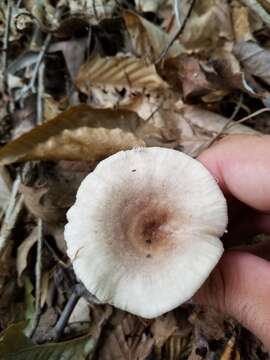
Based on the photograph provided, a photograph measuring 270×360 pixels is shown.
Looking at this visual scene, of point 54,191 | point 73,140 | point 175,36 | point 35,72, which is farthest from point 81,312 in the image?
point 175,36

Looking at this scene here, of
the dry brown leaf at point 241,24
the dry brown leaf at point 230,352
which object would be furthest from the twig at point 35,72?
the dry brown leaf at point 230,352

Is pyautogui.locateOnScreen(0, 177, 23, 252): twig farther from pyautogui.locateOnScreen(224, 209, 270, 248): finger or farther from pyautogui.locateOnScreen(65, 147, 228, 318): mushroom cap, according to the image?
pyautogui.locateOnScreen(224, 209, 270, 248): finger

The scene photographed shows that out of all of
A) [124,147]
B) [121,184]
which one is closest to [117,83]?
[124,147]

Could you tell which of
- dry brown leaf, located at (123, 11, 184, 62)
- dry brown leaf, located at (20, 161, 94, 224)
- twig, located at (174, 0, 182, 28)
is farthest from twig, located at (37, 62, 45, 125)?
twig, located at (174, 0, 182, 28)

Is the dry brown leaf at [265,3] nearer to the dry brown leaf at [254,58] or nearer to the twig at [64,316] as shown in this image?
the dry brown leaf at [254,58]

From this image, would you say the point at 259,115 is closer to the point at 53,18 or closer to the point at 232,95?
the point at 232,95

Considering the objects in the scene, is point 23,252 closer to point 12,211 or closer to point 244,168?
point 12,211
